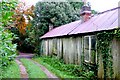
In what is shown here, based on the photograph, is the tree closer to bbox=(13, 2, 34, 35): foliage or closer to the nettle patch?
bbox=(13, 2, 34, 35): foliage

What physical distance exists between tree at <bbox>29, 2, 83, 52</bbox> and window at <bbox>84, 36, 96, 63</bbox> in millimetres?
14720

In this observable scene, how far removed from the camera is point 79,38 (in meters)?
14.5

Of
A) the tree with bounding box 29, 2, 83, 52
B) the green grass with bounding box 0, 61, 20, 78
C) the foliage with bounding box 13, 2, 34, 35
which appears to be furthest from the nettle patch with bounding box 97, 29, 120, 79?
the foliage with bounding box 13, 2, 34, 35

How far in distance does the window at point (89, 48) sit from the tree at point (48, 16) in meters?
14.7

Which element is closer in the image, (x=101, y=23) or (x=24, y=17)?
(x=101, y=23)

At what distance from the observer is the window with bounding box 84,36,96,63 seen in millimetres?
12242

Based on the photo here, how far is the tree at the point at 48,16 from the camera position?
28172 mm

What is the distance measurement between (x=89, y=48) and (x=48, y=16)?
16135mm

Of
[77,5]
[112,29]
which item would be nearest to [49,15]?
[77,5]

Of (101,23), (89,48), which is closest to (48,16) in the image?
(89,48)

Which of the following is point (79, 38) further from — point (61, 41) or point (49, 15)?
point (49, 15)

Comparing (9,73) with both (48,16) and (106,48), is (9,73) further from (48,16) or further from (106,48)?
(48,16)

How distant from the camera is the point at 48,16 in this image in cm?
2828

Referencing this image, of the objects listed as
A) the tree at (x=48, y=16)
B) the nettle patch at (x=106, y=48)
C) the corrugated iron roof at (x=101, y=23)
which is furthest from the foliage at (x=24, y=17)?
the nettle patch at (x=106, y=48)
